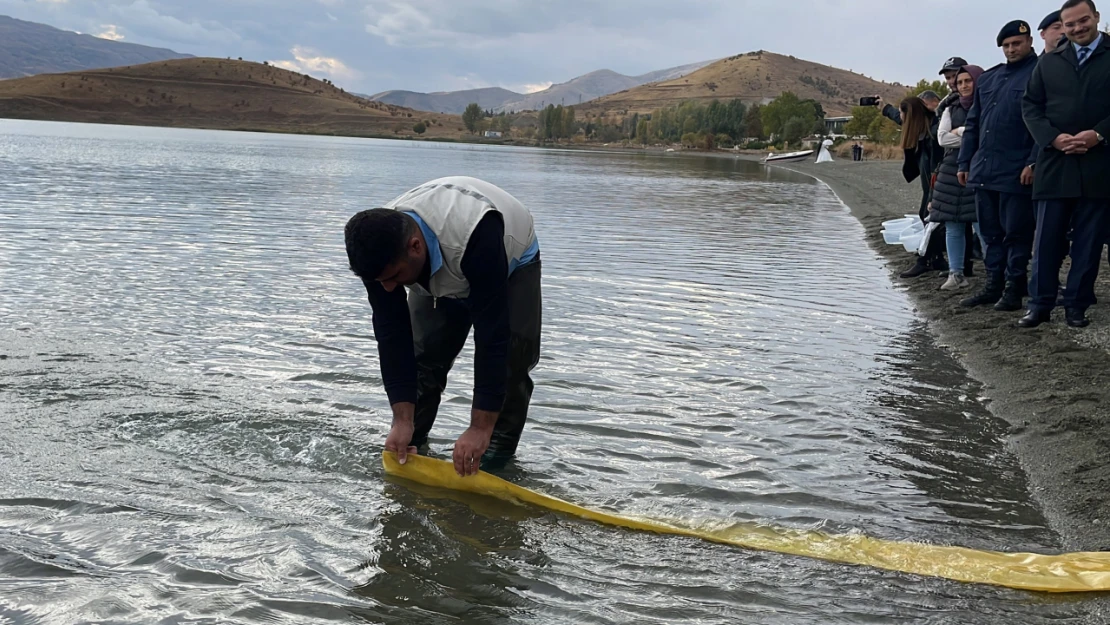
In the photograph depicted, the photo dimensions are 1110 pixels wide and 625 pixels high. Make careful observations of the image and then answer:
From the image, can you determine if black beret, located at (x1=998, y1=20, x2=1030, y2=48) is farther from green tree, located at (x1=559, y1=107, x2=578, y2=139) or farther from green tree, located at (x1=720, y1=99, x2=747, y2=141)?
green tree, located at (x1=559, y1=107, x2=578, y2=139)

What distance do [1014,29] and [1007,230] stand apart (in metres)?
1.80

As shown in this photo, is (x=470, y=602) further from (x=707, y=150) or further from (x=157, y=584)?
(x=707, y=150)

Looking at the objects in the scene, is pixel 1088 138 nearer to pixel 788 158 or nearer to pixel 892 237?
pixel 892 237

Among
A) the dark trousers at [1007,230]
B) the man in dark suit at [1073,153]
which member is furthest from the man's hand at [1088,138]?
the dark trousers at [1007,230]

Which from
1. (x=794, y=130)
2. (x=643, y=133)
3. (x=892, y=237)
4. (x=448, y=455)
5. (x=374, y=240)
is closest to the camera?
(x=374, y=240)

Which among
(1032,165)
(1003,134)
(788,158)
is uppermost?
(788,158)

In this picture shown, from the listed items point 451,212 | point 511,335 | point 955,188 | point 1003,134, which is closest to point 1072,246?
point 1003,134

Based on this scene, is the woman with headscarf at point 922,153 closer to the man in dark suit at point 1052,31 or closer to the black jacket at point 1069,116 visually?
the man in dark suit at point 1052,31

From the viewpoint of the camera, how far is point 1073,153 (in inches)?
271

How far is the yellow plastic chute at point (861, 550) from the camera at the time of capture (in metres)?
3.63

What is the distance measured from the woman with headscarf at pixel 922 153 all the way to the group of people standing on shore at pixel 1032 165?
20.6 inches

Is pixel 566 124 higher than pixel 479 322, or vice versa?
pixel 566 124

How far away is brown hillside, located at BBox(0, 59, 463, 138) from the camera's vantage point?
157 meters

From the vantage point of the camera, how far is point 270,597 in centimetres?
348
